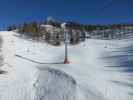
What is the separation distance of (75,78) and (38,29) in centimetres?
1963

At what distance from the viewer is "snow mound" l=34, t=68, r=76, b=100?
766 cm

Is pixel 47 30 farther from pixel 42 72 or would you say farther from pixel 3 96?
pixel 3 96

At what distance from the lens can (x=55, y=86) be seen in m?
8.80

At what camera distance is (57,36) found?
1038 inches

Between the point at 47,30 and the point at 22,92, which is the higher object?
the point at 47,30

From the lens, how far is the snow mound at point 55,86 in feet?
25.1

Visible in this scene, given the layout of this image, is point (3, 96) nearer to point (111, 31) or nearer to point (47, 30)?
point (47, 30)

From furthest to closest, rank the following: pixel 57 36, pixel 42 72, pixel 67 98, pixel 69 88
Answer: pixel 57 36 < pixel 42 72 < pixel 69 88 < pixel 67 98

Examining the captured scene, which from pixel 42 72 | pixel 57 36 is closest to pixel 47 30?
pixel 57 36

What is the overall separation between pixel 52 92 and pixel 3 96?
169 centimetres

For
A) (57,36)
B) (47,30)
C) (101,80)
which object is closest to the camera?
(101,80)

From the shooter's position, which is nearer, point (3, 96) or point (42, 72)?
point (3, 96)

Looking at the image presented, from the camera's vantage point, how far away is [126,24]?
41.7 m

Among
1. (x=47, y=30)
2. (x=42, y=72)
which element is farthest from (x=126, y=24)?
(x=42, y=72)
